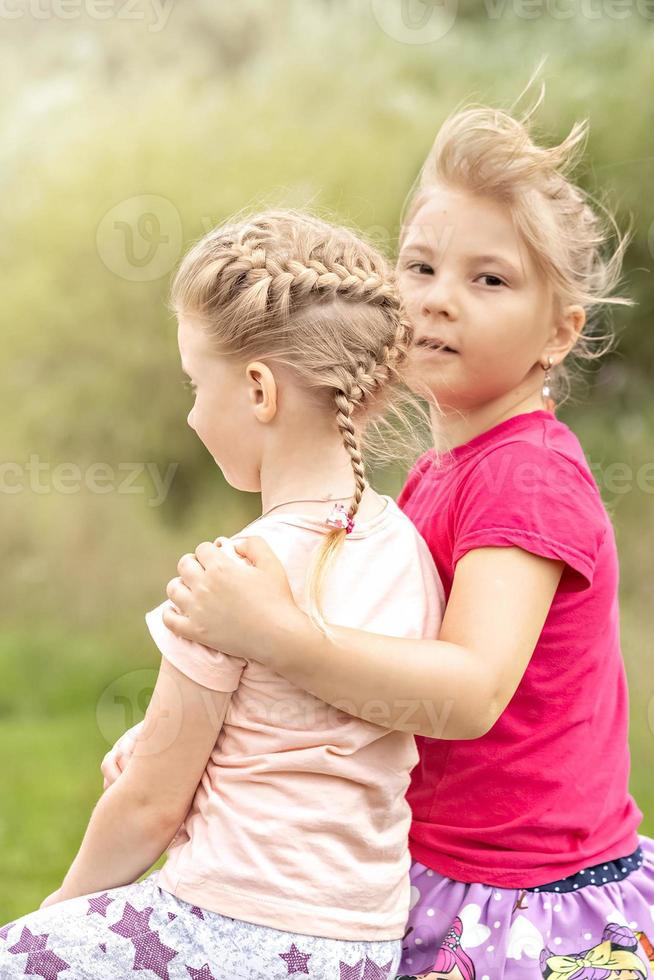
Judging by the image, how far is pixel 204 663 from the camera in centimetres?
107

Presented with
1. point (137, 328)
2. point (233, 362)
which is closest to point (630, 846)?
point (233, 362)

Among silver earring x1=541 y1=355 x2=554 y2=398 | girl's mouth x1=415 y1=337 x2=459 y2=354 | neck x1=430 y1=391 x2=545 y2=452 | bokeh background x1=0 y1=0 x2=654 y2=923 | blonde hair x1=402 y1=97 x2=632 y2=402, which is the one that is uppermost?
blonde hair x1=402 y1=97 x2=632 y2=402

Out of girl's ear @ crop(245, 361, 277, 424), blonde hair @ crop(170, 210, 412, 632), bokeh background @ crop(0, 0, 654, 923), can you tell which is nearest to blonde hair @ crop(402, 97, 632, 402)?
blonde hair @ crop(170, 210, 412, 632)

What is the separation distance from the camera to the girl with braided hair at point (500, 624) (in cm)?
108

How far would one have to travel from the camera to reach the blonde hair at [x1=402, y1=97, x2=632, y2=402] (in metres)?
1.32

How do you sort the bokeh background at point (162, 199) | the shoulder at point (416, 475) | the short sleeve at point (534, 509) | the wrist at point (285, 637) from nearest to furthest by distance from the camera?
the wrist at point (285, 637) → the short sleeve at point (534, 509) → the shoulder at point (416, 475) → the bokeh background at point (162, 199)

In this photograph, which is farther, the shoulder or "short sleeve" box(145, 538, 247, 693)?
the shoulder

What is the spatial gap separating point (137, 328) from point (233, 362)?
2.70 m

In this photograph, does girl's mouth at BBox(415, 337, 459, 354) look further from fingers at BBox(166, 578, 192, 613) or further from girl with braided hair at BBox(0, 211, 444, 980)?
fingers at BBox(166, 578, 192, 613)

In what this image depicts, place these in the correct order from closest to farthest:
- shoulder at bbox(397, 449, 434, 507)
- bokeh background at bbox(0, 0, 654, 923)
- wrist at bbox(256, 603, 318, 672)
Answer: wrist at bbox(256, 603, 318, 672) < shoulder at bbox(397, 449, 434, 507) < bokeh background at bbox(0, 0, 654, 923)

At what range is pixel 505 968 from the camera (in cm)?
121

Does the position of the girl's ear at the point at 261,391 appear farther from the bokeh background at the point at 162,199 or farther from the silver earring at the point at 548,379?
the bokeh background at the point at 162,199

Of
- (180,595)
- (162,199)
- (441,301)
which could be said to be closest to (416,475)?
(441,301)

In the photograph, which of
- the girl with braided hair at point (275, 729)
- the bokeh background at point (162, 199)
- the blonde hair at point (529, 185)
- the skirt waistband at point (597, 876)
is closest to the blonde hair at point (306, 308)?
the girl with braided hair at point (275, 729)
